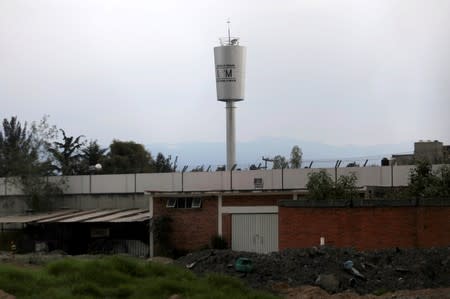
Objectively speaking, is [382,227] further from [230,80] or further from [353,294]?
[230,80]

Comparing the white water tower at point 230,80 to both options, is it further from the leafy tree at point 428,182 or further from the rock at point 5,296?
the rock at point 5,296

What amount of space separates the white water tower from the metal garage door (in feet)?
64.4

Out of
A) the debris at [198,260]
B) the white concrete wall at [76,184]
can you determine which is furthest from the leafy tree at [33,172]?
the debris at [198,260]

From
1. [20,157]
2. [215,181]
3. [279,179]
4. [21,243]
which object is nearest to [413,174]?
[279,179]

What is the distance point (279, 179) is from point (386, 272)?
27922 mm

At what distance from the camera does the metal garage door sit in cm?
4091

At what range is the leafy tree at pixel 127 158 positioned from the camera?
85812mm

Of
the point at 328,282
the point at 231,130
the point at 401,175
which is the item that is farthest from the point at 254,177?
the point at 328,282

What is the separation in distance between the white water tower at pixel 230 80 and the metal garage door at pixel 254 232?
19.6 meters

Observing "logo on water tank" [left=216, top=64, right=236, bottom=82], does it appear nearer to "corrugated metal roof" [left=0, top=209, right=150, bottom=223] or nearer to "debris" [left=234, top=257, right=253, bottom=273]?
"corrugated metal roof" [left=0, top=209, right=150, bottom=223]

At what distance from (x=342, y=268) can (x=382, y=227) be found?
7159mm

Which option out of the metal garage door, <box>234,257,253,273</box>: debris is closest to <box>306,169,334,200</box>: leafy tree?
the metal garage door

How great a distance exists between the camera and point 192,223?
43.5 metres

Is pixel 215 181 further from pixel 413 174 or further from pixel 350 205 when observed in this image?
pixel 350 205
